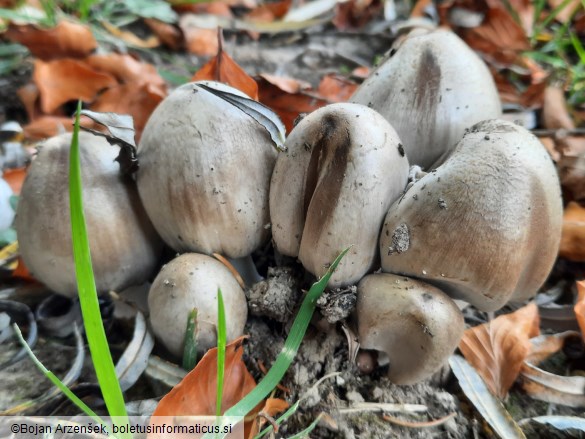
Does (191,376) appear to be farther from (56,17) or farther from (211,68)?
(56,17)

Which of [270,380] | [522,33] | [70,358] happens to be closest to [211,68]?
[70,358]

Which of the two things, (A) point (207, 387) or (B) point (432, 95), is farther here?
(B) point (432, 95)

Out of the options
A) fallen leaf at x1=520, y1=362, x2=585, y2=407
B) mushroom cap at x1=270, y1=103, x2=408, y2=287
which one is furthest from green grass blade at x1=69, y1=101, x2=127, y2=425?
fallen leaf at x1=520, y1=362, x2=585, y2=407

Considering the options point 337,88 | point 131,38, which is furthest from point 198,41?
point 337,88

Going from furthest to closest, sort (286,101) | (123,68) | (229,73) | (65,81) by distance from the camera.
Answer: (123,68) < (65,81) < (286,101) < (229,73)

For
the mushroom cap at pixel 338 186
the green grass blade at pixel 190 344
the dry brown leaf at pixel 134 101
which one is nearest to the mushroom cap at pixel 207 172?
the mushroom cap at pixel 338 186

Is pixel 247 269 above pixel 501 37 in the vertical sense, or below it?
below

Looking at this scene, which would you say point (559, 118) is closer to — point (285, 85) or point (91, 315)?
point (285, 85)

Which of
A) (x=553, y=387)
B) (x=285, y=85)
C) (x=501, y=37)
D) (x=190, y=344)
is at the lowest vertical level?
(x=553, y=387)
